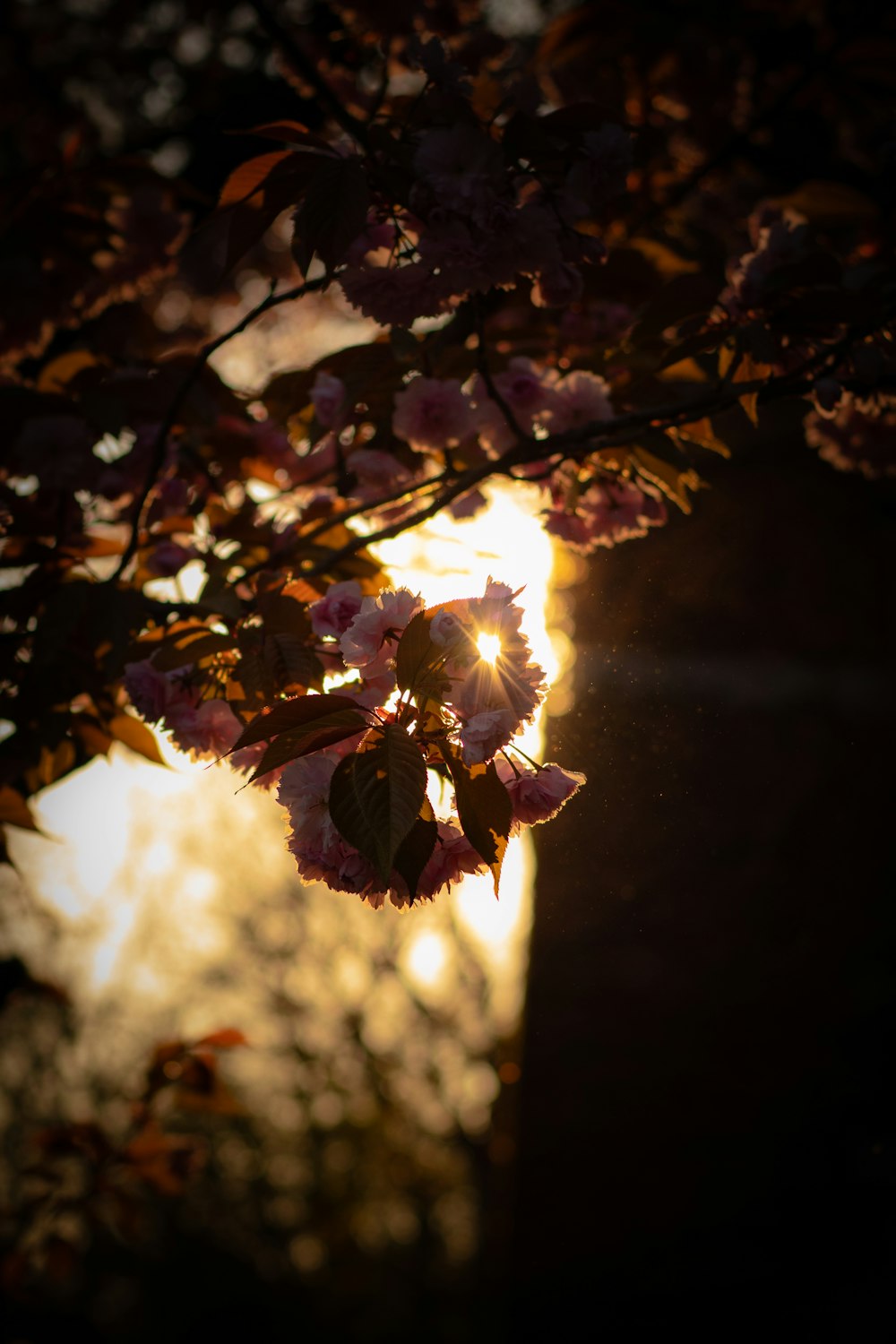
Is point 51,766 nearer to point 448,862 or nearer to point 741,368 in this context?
point 448,862

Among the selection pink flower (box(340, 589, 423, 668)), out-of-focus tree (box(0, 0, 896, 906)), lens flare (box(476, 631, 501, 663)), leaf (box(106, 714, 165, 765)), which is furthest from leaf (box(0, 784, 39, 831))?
lens flare (box(476, 631, 501, 663))

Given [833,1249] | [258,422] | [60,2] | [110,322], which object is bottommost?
[833,1249]

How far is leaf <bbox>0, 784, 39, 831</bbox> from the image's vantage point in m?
1.12

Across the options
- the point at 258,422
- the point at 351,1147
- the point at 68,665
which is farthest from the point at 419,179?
the point at 351,1147

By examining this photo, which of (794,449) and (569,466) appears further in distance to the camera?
(794,449)

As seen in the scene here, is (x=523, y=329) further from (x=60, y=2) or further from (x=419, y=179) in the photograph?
(x=60, y=2)

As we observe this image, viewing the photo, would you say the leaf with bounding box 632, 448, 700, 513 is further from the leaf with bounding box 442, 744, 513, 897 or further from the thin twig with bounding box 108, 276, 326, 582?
the leaf with bounding box 442, 744, 513, 897

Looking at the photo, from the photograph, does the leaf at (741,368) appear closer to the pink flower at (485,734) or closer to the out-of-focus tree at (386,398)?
the out-of-focus tree at (386,398)

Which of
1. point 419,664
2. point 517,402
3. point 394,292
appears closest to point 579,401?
point 517,402

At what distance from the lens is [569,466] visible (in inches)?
52.3

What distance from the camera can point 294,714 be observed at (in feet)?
2.23

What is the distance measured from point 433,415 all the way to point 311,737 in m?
0.71

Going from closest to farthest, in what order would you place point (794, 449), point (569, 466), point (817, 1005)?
point (569, 466), point (817, 1005), point (794, 449)

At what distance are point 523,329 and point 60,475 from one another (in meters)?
0.74
